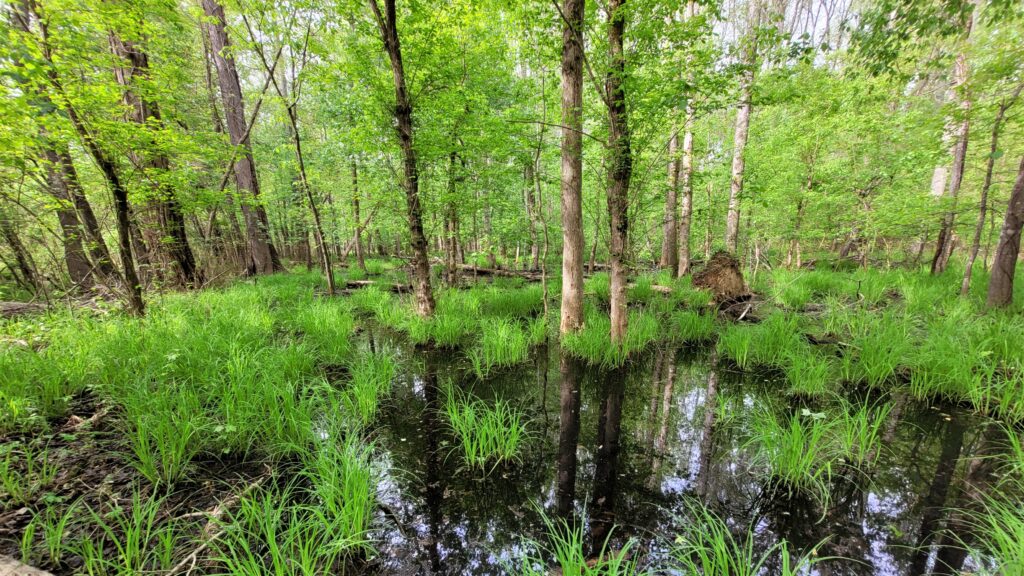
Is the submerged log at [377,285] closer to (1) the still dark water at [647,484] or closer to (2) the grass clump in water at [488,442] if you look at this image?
(1) the still dark water at [647,484]

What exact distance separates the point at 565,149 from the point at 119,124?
216 inches

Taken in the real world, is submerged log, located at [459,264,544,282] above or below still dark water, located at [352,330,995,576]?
above

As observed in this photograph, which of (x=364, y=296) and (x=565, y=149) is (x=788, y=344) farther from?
(x=364, y=296)

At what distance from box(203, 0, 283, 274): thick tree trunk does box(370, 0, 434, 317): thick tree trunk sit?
473 cm

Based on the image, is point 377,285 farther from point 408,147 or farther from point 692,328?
point 692,328

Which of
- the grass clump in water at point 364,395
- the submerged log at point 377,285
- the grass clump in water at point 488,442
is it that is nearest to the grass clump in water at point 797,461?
the grass clump in water at point 488,442

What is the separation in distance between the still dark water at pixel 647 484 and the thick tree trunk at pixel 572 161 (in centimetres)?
149

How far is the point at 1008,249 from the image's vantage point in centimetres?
490

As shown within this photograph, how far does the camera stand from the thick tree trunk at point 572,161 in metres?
3.88

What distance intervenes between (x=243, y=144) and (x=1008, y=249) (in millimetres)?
14878

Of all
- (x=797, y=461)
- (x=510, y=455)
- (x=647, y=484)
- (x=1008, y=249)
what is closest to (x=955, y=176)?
(x=1008, y=249)

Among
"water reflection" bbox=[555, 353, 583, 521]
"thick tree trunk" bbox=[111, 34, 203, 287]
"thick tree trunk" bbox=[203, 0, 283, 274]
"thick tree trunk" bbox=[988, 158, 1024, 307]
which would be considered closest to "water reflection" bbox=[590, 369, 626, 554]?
"water reflection" bbox=[555, 353, 583, 521]

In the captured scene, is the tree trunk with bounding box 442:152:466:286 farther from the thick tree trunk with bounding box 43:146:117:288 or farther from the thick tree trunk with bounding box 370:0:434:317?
the thick tree trunk with bounding box 43:146:117:288

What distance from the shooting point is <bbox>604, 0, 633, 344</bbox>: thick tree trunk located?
3.57 meters
